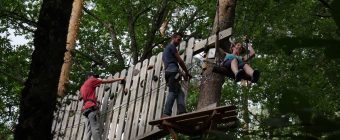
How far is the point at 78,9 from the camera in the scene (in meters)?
12.7

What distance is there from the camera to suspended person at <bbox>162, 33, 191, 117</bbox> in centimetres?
655

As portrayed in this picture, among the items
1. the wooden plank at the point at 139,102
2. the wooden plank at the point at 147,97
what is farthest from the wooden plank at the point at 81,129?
the wooden plank at the point at 147,97

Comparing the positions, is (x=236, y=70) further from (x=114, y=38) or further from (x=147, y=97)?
(x=114, y=38)

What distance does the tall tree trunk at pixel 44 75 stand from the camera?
2350 millimetres

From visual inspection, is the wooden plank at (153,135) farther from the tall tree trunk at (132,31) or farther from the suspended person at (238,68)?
the tall tree trunk at (132,31)

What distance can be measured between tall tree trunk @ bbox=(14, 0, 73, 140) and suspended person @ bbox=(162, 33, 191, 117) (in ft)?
12.7

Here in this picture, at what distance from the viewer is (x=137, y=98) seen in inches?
297

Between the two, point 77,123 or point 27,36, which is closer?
point 77,123

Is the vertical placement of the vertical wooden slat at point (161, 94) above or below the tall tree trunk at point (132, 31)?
below

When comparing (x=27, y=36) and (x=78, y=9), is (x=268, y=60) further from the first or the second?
(x=27, y=36)

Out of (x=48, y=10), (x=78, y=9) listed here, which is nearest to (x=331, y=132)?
(x=48, y=10)

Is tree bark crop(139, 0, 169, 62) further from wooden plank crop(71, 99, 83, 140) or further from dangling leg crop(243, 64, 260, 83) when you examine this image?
dangling leg crop(243, 64, 260, 83)

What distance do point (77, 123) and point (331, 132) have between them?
8649 mm

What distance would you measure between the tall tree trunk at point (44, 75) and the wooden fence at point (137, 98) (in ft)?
12.3
